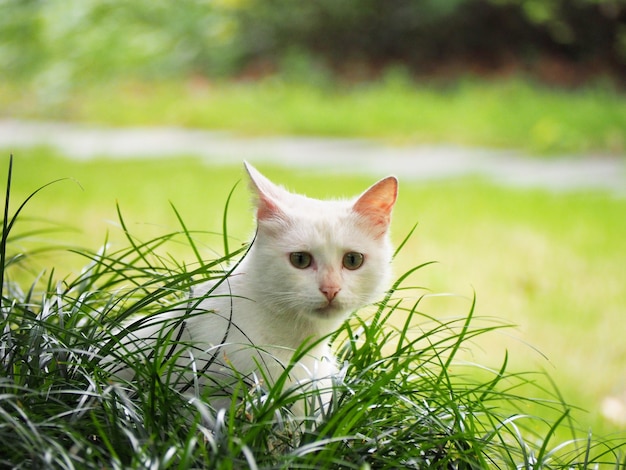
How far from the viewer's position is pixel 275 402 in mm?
1067

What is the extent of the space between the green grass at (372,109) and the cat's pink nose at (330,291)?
2930 mm

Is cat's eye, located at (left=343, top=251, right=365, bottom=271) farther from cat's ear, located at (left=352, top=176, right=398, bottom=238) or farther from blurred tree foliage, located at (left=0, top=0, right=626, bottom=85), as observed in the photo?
blurred tree foliage, located at (left=0, top=0, right=626, bottom=85)

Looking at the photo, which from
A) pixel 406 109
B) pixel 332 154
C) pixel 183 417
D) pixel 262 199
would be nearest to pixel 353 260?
pixel 262 199

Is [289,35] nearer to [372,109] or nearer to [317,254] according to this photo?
[372,109]

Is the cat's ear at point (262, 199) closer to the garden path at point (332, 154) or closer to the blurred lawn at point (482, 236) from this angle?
the blurred lawn at point (482, 236)

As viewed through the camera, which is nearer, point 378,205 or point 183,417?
point 183,417

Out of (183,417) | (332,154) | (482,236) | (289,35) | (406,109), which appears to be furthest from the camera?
(289,35)

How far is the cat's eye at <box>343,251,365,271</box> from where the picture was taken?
52.1 inches

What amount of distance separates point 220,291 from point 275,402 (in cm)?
33

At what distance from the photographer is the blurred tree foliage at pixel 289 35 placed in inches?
199

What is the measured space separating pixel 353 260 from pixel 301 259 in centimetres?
9

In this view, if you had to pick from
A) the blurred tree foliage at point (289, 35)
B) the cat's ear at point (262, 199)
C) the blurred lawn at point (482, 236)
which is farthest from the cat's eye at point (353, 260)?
the blurred tree foliage at point (289, 35)

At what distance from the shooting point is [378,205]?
4.43 ft

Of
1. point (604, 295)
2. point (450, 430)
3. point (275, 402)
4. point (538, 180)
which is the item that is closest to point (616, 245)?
point (604, 295)
